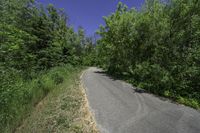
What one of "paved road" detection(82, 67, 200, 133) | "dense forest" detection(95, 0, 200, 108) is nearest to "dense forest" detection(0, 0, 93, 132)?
"paved road" detection(82, 67, 200, 133)

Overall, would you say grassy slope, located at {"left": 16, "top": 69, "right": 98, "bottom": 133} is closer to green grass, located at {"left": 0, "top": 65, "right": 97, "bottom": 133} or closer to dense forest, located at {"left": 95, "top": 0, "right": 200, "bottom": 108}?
green grass, located at {"left": 0, "top": 65, "right": 97, "bottom": 133}

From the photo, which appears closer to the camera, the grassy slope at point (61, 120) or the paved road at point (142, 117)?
the grassy slope at point (61, 120)

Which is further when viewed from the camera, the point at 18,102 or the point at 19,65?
the point at 19,65

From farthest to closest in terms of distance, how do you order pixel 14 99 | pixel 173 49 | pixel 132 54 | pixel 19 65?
1. pixel 132 54
2. pixel 173 49
3. pixel 19 65
4. pixel 14 99

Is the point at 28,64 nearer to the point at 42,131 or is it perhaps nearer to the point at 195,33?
the point at 42,131

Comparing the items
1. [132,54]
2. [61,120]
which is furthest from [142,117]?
[132,54]

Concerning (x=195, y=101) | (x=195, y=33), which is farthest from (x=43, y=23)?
(x=195, y=101)

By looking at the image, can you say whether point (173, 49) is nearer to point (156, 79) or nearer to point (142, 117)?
point (156, 79)

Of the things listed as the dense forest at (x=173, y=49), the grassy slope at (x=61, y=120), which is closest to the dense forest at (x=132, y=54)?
the dense forest at (x=173, y=49)

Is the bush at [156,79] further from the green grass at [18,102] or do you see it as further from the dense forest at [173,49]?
the green grass at [18,102]

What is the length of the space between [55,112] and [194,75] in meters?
7.53

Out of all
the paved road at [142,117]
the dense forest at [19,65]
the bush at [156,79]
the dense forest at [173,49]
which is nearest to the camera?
the paved road at [142,117]

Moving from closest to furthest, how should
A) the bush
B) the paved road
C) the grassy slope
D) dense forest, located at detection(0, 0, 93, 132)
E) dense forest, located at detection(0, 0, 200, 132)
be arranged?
1. the grassy slope
2. the paved road
3. dense forest, located at detection(0, 0, 93, 132)
4. dense forest, located at detection(0, 0, 200, 132)
5. the bush

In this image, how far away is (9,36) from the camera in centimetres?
520
